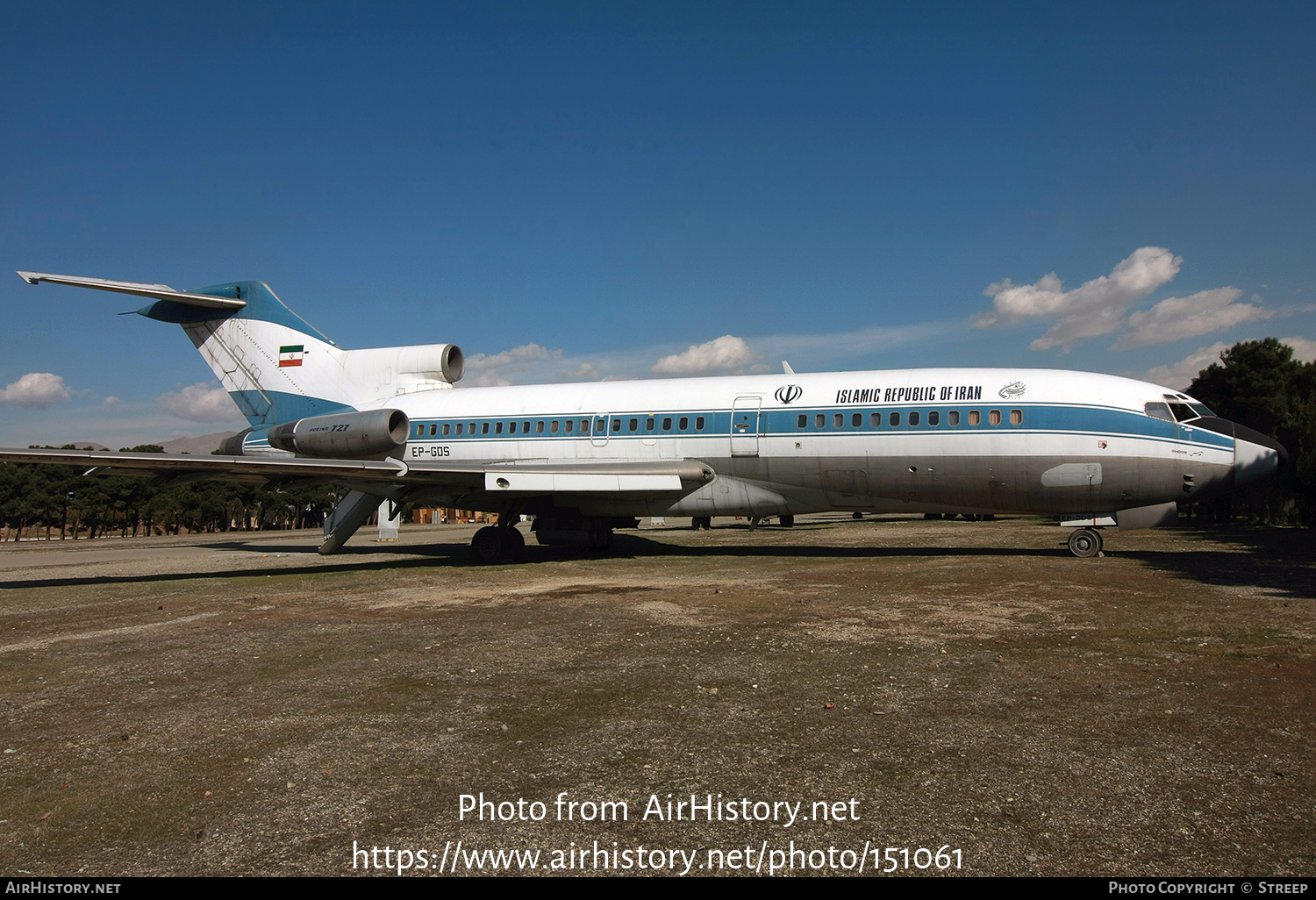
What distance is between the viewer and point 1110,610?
8.92 m

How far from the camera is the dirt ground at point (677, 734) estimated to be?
11.2 ft

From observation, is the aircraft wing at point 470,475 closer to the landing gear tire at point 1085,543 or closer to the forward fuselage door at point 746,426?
the forward fuselage door at point 746,426

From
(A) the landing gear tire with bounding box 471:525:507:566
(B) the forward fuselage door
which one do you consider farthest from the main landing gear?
(B) the forward fuselage door

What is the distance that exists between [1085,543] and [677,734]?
13255 mm

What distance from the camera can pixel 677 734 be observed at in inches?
191

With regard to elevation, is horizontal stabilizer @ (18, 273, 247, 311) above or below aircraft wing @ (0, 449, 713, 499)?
above

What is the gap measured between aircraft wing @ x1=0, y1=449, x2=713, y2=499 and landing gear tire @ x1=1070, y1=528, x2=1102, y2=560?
743cm

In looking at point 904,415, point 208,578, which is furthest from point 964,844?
point 208,578

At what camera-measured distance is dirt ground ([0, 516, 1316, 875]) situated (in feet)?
11.2

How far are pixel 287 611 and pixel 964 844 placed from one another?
9.30 meters

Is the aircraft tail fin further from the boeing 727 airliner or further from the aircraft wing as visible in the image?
the aircraft wing

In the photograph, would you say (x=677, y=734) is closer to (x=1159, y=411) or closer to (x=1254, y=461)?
(x=1159, y=411)

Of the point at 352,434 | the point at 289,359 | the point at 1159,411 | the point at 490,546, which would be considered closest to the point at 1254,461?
the point at 1159,411

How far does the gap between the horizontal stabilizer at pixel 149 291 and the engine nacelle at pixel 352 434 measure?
4570 millimetres
